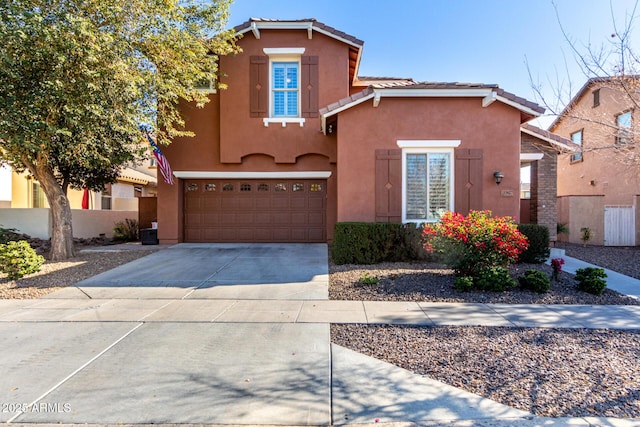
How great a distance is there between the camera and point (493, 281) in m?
6.49

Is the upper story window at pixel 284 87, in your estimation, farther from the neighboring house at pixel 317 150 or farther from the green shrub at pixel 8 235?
the green shrub at pixel 8 235

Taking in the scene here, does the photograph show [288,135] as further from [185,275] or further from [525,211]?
[525,211]

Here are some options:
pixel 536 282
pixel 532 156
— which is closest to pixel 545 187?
pixel 532 156

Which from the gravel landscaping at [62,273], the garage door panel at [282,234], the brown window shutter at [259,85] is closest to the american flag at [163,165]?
the gravel landscaping at [62,273]

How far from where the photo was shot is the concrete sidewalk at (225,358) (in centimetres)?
294

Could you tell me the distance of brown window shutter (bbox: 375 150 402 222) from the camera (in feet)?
31.9

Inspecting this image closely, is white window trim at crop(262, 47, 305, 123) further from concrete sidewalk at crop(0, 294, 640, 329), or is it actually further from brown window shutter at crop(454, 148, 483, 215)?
concrete sidewalk at crop(0, 294, 640, 329)

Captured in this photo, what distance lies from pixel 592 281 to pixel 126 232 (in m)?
15.6

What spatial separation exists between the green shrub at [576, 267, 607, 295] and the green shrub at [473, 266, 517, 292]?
129 cm

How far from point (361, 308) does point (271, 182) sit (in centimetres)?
805

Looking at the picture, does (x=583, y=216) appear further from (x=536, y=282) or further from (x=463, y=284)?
(x=463, y=284)

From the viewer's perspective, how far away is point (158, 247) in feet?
39.1

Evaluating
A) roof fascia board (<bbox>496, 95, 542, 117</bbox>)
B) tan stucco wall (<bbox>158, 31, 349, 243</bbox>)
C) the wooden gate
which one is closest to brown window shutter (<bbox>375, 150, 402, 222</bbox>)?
tan stucco wall (<bbox>158, 31, 349, 243</bbox>)

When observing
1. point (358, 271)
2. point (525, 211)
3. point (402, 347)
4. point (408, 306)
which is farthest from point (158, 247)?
point (525, 211)
